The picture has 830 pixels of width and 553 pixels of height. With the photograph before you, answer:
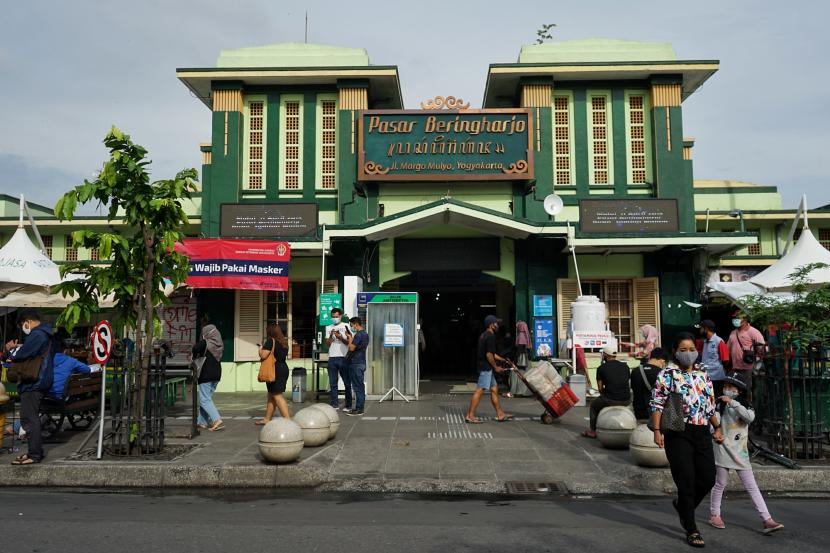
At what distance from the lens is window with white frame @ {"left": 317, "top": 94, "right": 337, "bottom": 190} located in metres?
16.5

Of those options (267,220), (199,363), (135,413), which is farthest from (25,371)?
(267,220)

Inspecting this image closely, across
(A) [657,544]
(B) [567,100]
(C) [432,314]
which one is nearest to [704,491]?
(A) [657,544]

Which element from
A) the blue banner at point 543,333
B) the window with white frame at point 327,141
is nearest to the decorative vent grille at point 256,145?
the window with white frame at point 327,141

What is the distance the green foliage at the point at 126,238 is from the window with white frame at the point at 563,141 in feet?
34.1

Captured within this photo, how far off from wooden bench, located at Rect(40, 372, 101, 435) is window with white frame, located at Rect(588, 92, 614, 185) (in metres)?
12.4

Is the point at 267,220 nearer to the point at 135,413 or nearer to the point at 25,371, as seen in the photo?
the point at 135,413

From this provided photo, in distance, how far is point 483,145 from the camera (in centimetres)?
1606

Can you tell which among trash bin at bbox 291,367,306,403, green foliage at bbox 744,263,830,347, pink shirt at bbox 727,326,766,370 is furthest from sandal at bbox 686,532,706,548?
trash bin at bbox 291,367,306,403

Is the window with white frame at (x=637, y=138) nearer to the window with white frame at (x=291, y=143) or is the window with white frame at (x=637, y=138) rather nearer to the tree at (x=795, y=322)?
the tree at (x=795, y=322)

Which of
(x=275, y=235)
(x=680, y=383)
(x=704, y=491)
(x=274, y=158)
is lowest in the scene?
(x=704, y=491)

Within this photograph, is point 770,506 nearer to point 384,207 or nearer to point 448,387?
point 448,387

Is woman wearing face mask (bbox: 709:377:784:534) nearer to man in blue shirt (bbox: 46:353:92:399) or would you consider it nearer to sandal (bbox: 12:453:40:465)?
sandal (bbox: 12:453:40:465)

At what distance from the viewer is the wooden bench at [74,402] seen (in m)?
9.34

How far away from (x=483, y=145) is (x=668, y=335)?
6631 millimetres
